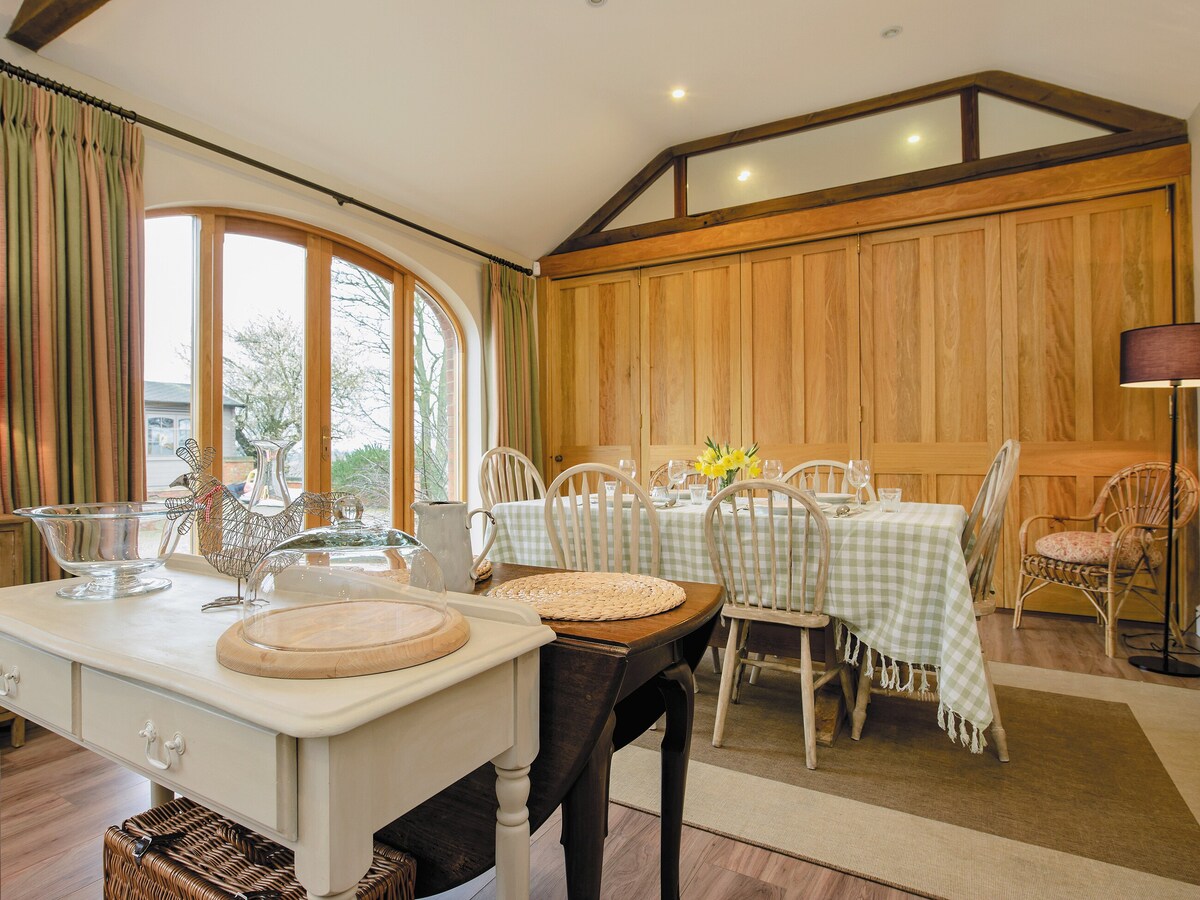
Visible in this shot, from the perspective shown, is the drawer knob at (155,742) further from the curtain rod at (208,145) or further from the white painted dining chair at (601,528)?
the curtain rod at (208,145)

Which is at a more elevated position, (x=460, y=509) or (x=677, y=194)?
(x=677, y=194)

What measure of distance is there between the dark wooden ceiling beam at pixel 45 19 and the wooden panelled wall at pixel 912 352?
3.38m

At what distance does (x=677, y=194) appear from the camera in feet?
16.3

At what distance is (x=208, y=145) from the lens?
3051mm

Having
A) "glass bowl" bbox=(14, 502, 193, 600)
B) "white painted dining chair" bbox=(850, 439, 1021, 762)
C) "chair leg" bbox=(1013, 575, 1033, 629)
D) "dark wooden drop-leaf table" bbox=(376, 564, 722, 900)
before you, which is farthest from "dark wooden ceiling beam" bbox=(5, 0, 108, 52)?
"chair leg" bbox=(1013, 575, 1033, 629)

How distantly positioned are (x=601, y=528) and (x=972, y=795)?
49.8 inches

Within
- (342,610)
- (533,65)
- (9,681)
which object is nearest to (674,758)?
(342,610)

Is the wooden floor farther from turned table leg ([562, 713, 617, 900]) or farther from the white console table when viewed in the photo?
the white console table

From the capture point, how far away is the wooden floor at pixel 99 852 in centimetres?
142

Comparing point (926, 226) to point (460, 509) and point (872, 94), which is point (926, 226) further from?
point (460, 509)

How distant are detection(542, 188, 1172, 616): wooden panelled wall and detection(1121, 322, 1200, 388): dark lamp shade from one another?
0.70 meters

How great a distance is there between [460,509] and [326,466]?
297 centimetres

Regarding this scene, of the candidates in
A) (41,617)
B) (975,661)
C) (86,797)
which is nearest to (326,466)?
(86,797)

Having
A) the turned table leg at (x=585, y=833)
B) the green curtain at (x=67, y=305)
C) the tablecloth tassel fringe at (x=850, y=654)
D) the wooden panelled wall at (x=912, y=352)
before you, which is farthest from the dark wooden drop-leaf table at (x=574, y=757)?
the wooden panelled wall at (x=912, y=352)
